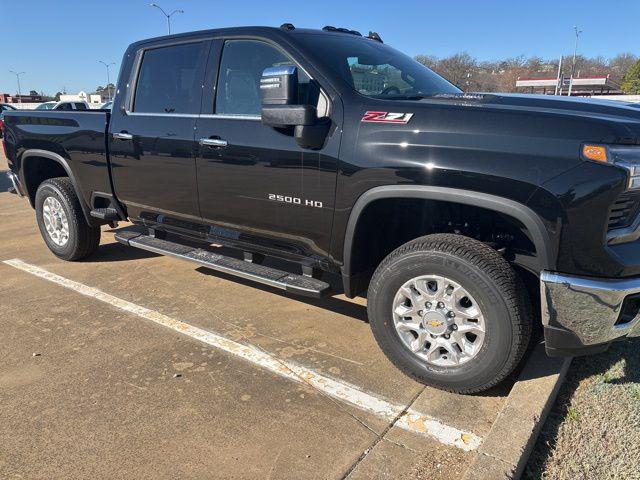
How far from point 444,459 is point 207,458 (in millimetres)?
1113

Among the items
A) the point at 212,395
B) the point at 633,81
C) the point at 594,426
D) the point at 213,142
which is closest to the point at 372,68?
the point at 213,142

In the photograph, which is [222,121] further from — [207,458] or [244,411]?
[207,458]

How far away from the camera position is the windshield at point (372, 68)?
336 centimetres

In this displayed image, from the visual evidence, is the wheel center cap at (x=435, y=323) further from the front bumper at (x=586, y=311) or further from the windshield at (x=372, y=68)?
the windshield at (x=372, y=68)

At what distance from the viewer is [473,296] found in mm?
2725

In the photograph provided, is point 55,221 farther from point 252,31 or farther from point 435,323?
point 435,323

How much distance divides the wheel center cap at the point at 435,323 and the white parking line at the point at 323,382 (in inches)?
17.6

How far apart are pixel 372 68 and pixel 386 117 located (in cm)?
83

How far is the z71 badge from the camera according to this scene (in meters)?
2.85


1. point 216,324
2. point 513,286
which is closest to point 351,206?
point 513,286

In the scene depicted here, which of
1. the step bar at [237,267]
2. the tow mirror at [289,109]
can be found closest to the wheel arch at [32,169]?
the step bar at [237,267]

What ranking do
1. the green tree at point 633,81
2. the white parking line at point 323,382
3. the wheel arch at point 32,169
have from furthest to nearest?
the green tree at point 633,81, the wheel arch at point 32,169, the white parking line at point 323,382

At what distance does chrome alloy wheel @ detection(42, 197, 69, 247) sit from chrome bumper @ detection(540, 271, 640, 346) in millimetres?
4604

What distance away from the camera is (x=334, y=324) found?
3945mm
